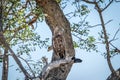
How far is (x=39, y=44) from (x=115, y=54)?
3564 millimetres

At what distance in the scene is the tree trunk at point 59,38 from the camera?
24.2 feet

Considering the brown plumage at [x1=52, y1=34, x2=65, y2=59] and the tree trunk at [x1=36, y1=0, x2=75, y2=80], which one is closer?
the tree trunk at [x1=36, y1=0, x2=75, y2=80]

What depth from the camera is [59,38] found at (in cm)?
770

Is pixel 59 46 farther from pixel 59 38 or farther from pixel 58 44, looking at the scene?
pixel 59 38

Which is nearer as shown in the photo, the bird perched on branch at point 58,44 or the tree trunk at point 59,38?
A: the tree trunk at point 59,38

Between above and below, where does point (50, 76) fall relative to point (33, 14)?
below

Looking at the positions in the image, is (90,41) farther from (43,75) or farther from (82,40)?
(43,75)

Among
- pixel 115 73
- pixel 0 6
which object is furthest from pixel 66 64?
pixel 0 6

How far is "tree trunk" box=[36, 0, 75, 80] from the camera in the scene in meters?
7.39

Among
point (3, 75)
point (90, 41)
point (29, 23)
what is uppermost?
point (29, 23)

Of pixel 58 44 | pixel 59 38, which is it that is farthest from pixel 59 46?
pixel 59 38

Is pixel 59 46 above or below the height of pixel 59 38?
below

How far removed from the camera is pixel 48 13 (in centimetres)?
805

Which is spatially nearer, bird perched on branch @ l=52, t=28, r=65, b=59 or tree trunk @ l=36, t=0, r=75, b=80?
tree trunk @ l=36, t=0, r=75, b=80
